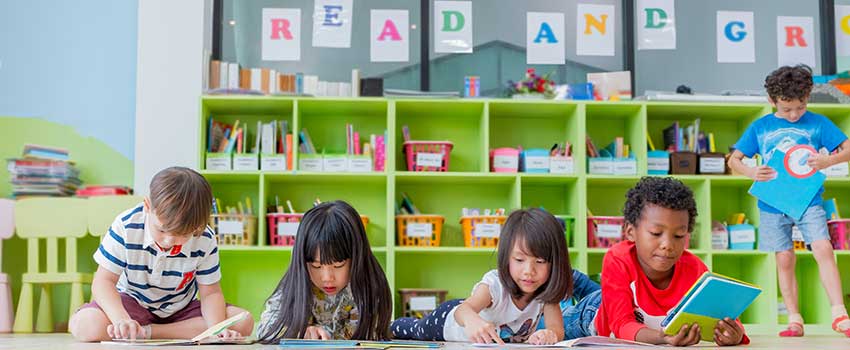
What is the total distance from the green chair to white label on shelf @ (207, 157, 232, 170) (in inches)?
23.1

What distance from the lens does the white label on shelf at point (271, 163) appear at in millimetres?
4375

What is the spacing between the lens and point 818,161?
3.30m

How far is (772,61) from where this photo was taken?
488 cm

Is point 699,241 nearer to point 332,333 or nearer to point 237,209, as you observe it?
point 237,209

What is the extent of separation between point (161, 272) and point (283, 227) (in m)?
1.89

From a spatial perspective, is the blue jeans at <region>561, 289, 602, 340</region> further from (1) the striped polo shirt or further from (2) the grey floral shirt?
(1) the striped polo shirt

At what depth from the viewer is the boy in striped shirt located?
7.10 feet

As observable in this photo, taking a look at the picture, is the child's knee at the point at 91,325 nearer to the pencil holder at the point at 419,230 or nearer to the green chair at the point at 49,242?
the green chair at the point at 49,242

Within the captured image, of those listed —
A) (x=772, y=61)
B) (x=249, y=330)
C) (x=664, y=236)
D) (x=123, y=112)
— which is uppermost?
(x=772, y=61)

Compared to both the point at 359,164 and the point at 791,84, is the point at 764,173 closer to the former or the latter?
the point at 791,84

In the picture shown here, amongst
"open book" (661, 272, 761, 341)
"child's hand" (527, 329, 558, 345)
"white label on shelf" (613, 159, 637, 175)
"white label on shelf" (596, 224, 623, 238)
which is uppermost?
"white label on shelf" (613, 159, 637, 175)

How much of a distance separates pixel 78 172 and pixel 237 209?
78 cm

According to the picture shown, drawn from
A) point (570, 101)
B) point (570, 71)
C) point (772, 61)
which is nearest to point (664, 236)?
point (570, 101)

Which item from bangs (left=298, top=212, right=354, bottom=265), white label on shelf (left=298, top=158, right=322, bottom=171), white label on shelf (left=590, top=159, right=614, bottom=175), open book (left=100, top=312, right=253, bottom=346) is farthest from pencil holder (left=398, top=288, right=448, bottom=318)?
open book (left=100, top=312, right=253, bottom=346)
